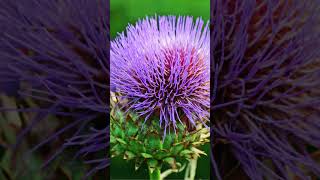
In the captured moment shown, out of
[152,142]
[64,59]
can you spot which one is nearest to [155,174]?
[152,142]

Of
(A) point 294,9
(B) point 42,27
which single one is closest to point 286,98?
(A) point 294,9

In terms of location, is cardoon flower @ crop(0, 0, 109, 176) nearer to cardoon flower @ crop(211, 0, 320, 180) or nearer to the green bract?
the green bract

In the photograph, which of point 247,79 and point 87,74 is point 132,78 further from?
point 247,79

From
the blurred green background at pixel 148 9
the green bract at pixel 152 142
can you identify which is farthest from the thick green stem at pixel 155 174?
the blurred green background at pixel 148 9

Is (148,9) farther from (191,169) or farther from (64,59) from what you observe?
(191,169)

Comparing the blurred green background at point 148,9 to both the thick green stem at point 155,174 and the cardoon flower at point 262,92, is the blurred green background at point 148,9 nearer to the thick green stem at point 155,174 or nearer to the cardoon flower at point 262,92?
the cardoon flower at point 262,92
